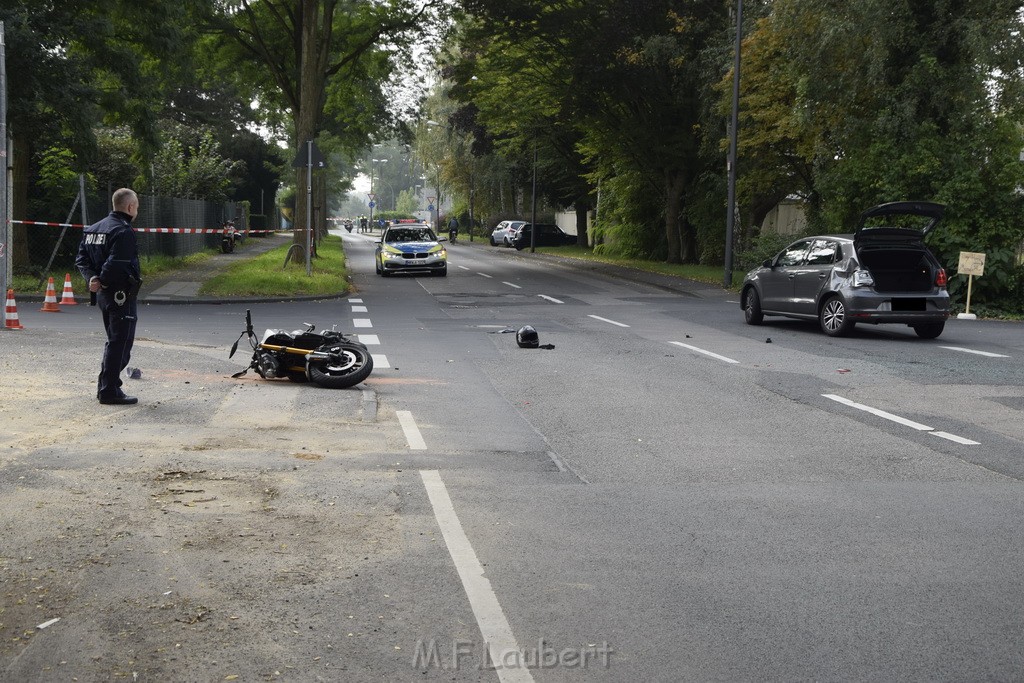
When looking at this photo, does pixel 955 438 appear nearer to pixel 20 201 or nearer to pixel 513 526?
pixel 513 526

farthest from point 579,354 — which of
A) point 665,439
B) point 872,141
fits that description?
point 872,141

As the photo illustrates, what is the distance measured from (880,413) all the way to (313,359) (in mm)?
5217

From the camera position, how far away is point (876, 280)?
17.3 meters

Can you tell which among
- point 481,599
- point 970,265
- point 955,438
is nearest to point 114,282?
point 481,599

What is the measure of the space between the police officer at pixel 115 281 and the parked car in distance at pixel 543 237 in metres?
54.7

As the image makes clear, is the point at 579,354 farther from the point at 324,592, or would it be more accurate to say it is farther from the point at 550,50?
the point at 550,50

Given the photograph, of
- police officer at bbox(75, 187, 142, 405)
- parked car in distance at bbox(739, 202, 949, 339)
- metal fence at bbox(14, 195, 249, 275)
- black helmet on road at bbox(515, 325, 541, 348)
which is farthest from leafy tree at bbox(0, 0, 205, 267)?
parked car in distance at bbox(739, 202, 949, 339)

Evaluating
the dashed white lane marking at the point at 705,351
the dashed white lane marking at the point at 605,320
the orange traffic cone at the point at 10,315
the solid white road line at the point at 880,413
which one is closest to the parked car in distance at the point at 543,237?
the dashed white lane marking at the point at 605,320

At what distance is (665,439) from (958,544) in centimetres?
319

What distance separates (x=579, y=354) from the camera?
583 inches

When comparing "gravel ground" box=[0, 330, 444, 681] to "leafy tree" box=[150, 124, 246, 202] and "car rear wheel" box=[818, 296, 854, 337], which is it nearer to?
"car rear wheel" box=[818, 296, 854, 337]

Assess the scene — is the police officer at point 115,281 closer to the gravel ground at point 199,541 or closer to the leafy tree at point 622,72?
the gravel ground at point 199,541

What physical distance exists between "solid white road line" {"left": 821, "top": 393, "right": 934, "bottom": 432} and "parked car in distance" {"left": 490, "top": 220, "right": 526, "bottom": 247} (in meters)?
56.6

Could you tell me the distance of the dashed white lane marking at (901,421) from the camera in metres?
8.99
